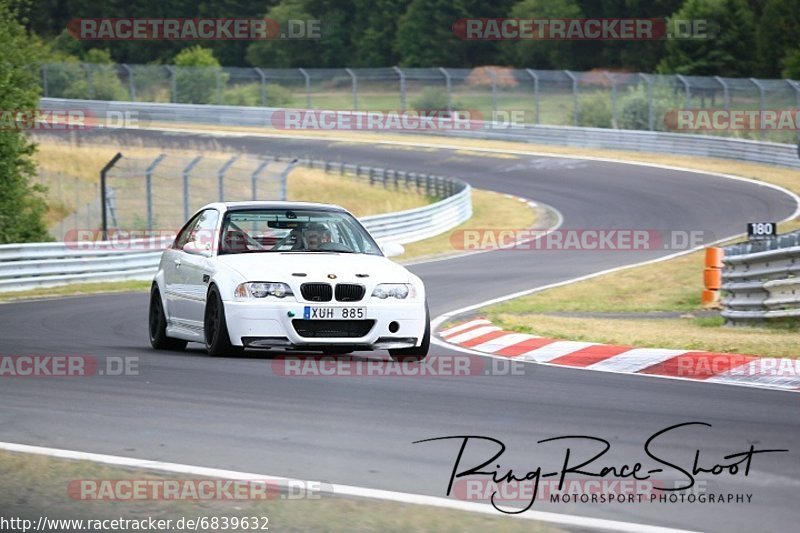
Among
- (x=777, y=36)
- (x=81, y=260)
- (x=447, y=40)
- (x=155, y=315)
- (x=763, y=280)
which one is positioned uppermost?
(x=777, y=36)

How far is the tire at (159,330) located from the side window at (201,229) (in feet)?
1.76

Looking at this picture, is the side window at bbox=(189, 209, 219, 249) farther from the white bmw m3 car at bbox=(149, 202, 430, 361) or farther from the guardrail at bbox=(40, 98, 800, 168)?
the guardrail at bbox=(40, 98, 800, 168)

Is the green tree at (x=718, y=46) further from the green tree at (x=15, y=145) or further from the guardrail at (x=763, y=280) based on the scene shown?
the guardrail at (x=763, y=280)

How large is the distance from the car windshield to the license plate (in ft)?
3.46

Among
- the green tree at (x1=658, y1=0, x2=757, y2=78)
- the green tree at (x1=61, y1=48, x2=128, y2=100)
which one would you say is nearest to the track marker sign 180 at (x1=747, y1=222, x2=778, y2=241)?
the green tree at (x1=658, y1=0, x2=757, y2=78)

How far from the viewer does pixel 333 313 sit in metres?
11.3

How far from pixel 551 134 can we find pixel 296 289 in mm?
44484

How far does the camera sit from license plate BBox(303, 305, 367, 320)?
445 inches

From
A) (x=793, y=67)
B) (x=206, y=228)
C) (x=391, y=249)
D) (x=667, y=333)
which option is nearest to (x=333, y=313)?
(x=391, y=249)

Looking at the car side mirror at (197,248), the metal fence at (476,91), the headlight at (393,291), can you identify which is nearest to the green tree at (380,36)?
the metal fence at (476,91)

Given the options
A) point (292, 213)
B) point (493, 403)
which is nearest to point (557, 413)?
point (493, 403)

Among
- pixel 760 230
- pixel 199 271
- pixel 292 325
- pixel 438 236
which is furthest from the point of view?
pixel 438 236

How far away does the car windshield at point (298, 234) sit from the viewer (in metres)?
12.3

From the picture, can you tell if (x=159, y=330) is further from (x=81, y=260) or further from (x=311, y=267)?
(x=81, y=260)
